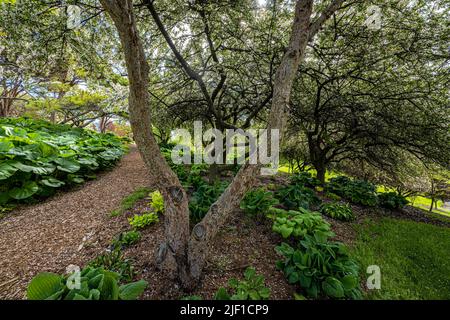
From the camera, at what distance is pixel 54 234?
299cm

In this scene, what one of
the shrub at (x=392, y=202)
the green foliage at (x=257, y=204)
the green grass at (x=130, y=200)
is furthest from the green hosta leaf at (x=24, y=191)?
the shrub at (x=392, y=202)

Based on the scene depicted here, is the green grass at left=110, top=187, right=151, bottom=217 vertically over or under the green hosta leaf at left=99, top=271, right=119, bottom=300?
under

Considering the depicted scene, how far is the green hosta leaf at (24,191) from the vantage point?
12.0ft

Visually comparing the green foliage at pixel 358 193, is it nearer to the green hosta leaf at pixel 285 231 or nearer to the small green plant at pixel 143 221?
the green hosta leaf at pixel 285 231

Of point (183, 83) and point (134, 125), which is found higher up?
point (183, 83)

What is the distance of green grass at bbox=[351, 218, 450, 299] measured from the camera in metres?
2.42

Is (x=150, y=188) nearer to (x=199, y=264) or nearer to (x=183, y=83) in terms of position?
(x=183, y=83)

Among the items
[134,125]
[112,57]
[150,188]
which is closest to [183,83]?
[112,57]

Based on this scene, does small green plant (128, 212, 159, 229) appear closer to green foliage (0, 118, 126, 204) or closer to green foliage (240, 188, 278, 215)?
green foliage (240, 188, 278, 215)

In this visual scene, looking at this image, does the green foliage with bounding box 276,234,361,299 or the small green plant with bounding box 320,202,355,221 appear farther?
the small green plant with bounding box 320,202,355,221

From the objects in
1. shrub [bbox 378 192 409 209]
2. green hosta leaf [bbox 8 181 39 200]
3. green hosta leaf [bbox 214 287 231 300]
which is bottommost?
shrub [bbox 378 192 409 209]

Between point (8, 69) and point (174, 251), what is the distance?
38.2 feet

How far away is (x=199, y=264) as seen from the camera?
7.00 feet

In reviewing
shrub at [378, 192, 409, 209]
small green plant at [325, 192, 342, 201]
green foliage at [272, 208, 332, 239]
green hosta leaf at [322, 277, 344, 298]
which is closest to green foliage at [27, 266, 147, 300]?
green hosta leaf at [322, 277, 344, 298]
